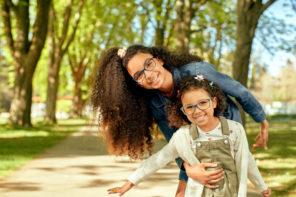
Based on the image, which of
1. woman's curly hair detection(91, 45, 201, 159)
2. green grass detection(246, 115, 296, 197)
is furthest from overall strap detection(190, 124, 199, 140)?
green grass detection(246, 115, 296, 197)

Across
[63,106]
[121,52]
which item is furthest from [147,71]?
[63,106]

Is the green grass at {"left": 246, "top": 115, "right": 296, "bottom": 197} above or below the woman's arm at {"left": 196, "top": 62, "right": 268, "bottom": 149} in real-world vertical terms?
below

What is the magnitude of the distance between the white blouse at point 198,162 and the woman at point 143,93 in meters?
0.16

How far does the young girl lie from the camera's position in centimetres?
273

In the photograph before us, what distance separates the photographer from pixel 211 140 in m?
2.74

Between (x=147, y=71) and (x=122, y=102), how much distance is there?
49 cm

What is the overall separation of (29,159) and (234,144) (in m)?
6.49

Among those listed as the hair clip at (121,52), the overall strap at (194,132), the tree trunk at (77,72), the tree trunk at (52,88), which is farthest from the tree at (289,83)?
the overall strap at (194,132)

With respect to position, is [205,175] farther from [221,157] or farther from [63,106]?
[63,106]

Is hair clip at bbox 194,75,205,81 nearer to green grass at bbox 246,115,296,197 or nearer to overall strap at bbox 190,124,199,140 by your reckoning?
overall strap at bbox 190,124,199,140

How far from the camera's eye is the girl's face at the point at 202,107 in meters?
2.73

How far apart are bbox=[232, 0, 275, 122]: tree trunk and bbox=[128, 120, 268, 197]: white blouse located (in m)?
6.56

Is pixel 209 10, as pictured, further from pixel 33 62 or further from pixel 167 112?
pixel 167 112

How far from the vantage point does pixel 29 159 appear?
8.38 metres
